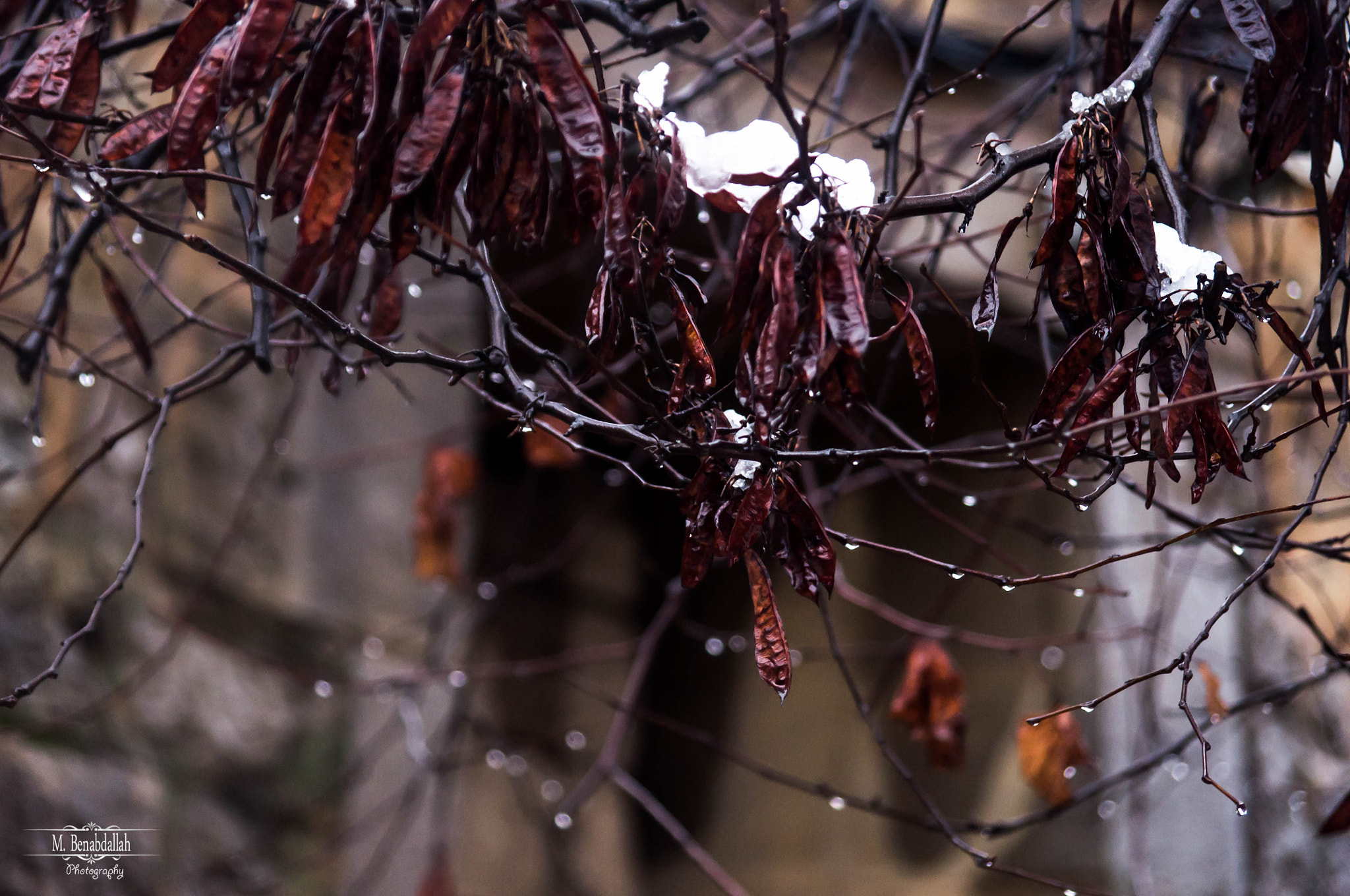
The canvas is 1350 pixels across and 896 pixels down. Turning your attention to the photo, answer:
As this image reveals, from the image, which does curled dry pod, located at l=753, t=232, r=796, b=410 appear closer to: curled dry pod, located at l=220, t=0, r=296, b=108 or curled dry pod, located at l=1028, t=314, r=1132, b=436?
curled dry pod, located at l=1028, t=314, r=1132, b=436

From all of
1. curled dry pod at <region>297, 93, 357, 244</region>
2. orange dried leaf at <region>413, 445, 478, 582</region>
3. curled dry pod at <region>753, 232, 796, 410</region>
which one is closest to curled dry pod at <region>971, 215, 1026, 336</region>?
curled dry pod at <region>753, 232, 796, 410</region>

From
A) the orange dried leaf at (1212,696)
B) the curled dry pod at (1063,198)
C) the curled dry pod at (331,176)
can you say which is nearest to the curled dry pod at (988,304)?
the curled dry pod at (1063,198)

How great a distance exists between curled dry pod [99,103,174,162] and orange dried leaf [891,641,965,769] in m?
1.08

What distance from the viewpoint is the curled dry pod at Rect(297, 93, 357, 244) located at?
1.92ft

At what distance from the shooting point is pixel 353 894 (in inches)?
70.1

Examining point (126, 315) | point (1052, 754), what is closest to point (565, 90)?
point (126, 315)

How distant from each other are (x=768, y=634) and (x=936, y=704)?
2.75 feet

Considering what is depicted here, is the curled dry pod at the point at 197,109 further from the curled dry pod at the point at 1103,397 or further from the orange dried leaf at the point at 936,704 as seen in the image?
the orange dried leaf at the point at 936,704

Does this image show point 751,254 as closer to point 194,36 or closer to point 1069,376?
point 1069,376

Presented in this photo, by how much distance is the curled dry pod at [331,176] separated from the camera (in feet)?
1.92

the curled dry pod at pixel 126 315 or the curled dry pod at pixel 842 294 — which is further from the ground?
the curled dry pod at pixel 126 315

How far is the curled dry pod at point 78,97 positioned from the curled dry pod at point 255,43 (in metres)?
0.25

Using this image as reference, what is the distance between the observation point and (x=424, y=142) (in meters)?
0.58
